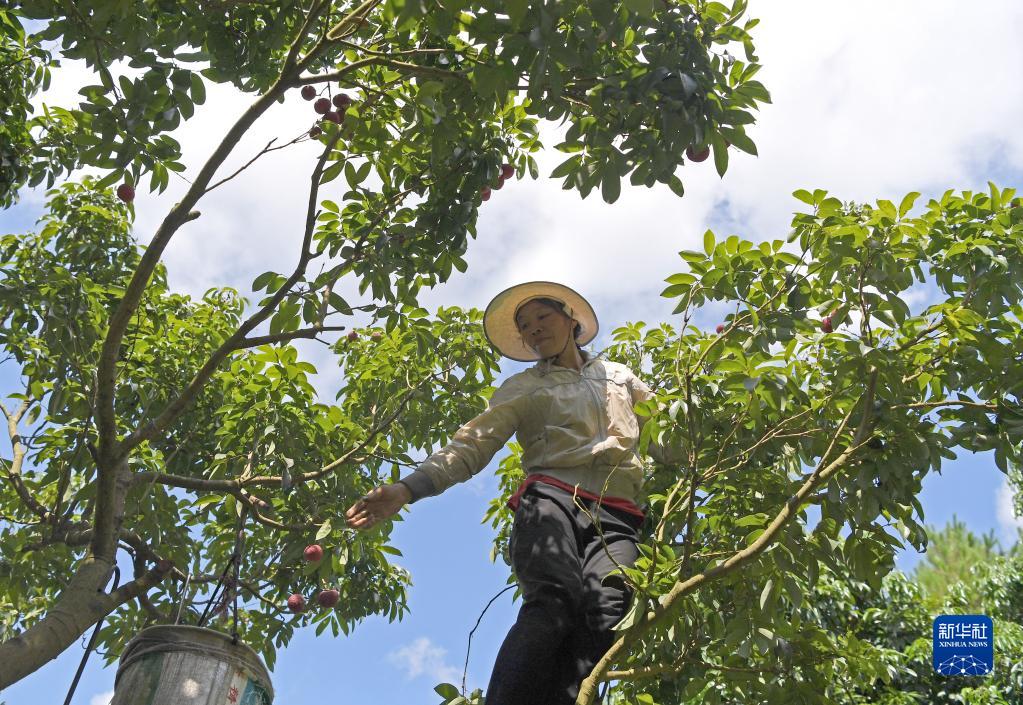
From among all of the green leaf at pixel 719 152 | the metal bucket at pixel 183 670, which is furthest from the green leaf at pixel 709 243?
the metal bucket at pixel 183 670

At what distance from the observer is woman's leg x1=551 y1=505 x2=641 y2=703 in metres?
2.87

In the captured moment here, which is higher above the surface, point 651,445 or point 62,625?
point 651,445

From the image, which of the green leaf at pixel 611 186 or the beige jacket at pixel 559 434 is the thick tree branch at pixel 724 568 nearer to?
the beige jacket at pixel 559 434

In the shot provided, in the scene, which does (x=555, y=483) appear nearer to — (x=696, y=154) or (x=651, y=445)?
(x=651, y=445)

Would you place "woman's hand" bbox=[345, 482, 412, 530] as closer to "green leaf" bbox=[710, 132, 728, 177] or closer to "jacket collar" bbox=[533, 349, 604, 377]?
"jacket collar" bbox=[533, 349, 604, 377]

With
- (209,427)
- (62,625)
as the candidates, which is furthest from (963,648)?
(62,625)

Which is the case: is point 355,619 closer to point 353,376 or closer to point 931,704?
point 353,376

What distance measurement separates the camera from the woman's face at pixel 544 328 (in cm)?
374

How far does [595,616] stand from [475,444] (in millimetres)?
773

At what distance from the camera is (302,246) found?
3.91m

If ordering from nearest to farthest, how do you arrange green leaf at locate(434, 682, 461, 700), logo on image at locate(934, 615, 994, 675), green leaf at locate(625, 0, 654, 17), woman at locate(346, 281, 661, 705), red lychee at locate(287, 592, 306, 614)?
green leaf at locate(625, 0, 654, 17)
woman at locate(346, 281, 661, 705)
green leaf at locate(434, 682, 461, 700)
red lychee at locate(287, 592, 306, 614)
logo on image at locate(934, 615, 994, 675)

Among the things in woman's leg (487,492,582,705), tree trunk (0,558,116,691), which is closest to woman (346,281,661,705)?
woman's leg (487,492,582,705)

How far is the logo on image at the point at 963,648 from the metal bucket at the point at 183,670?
357 inches

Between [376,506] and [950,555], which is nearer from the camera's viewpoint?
[376,506]
